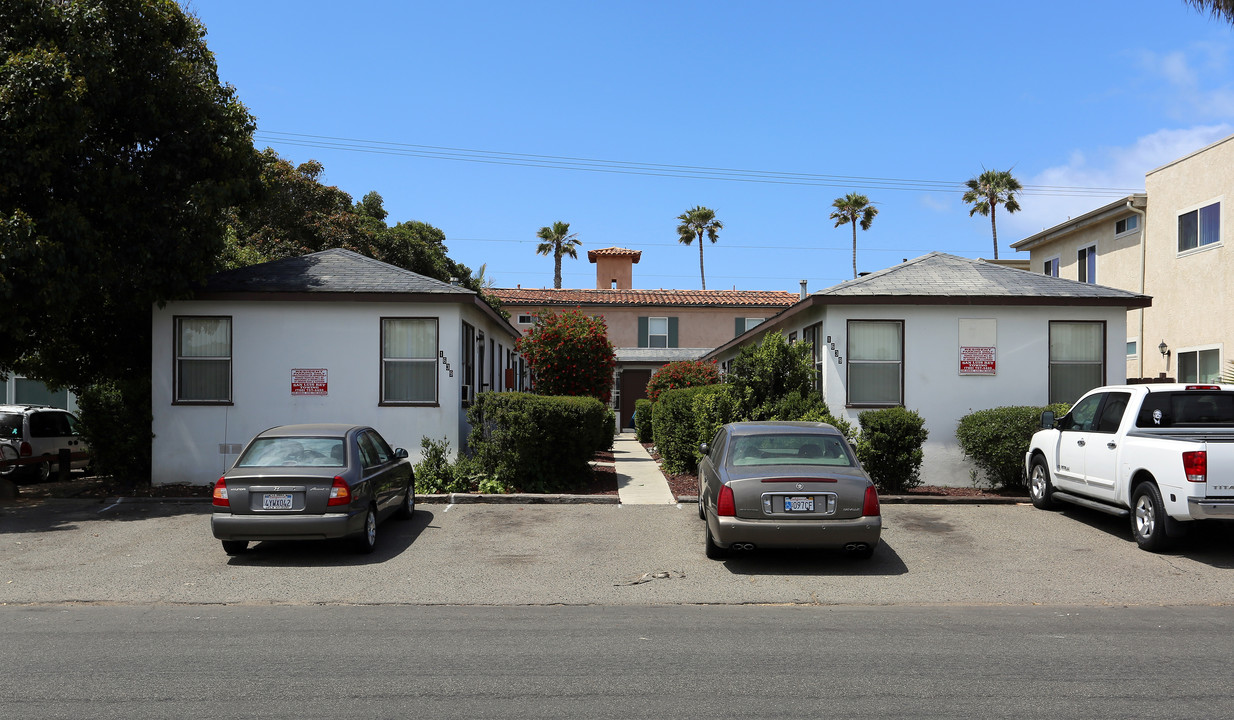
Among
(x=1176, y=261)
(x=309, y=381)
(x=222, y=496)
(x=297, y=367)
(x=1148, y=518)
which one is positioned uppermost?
(x=1176, y=261)

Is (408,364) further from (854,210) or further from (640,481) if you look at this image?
(854,210)

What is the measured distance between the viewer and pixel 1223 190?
20.7 meters

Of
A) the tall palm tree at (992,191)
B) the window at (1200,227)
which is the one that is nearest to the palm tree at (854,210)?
Result: the tall palm tree at (992,191)

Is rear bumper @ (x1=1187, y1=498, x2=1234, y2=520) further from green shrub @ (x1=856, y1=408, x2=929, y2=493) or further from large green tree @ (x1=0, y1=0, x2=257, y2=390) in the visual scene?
large green tree @ (x1=0, y1=0, x2=257, y2=390)

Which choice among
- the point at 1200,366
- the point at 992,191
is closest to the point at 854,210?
the point at 992,191

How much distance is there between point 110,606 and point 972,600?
786 centimetres

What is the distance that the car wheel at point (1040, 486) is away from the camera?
503 inches

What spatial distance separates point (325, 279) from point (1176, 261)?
2043 centimetres

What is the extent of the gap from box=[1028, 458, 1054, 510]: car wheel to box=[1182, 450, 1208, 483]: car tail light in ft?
10.8

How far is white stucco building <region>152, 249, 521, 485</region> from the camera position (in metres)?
15.1

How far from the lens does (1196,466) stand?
9344 millimetres

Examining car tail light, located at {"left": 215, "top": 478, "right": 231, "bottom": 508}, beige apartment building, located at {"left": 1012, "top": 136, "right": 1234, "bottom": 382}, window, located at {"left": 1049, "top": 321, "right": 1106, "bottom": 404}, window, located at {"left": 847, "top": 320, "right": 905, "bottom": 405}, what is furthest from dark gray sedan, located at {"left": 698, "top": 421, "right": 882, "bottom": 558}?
beige apartment building, located at {"left": 1012, "top": 136, "right": 1234, "bottom": 382}

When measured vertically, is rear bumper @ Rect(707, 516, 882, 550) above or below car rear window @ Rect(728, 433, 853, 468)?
below

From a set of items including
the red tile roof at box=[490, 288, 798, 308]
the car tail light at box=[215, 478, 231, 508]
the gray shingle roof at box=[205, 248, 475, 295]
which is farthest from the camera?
the red tile roof at box=[490, 288, 798, 308]
